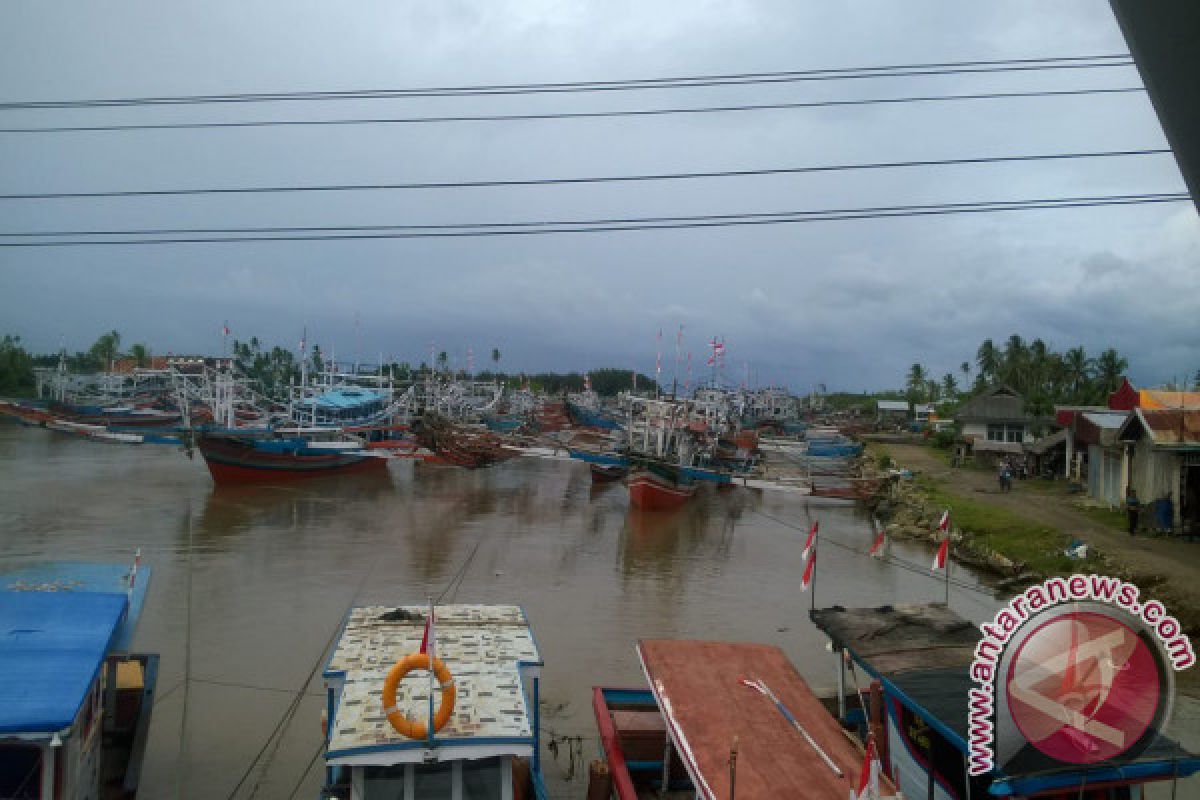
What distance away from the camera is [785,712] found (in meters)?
6.31

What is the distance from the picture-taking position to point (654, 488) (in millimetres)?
27141

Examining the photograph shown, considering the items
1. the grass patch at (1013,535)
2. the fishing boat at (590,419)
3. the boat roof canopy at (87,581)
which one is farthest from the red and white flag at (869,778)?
the fishing boat at (590,419)

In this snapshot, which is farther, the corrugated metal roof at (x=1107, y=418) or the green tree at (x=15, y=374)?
the green tree at (x=15, y=374)

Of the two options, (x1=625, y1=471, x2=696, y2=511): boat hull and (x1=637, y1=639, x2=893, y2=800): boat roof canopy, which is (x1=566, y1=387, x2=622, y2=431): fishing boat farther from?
(x1=637, y1=639, x2=893, y2=800): boat roof canopy

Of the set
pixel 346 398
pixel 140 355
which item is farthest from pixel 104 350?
pixel 346 398

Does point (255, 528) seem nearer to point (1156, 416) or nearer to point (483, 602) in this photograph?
point (483, 602)

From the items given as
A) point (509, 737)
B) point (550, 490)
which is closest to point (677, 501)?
point (550, 490)

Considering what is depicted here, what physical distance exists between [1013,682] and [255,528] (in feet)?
74.7

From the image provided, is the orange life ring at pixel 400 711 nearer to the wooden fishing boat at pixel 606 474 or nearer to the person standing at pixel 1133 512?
the person standing at pixel 1133 512

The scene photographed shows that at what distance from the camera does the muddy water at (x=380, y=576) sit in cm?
934

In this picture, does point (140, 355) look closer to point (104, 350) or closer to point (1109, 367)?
point (104, 350)

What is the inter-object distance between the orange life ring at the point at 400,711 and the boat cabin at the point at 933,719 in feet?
10.7

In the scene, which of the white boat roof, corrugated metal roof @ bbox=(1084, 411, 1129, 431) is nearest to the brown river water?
the white boat roof

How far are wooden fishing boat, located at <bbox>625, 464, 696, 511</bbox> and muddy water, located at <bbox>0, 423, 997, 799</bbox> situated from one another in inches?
26.6
